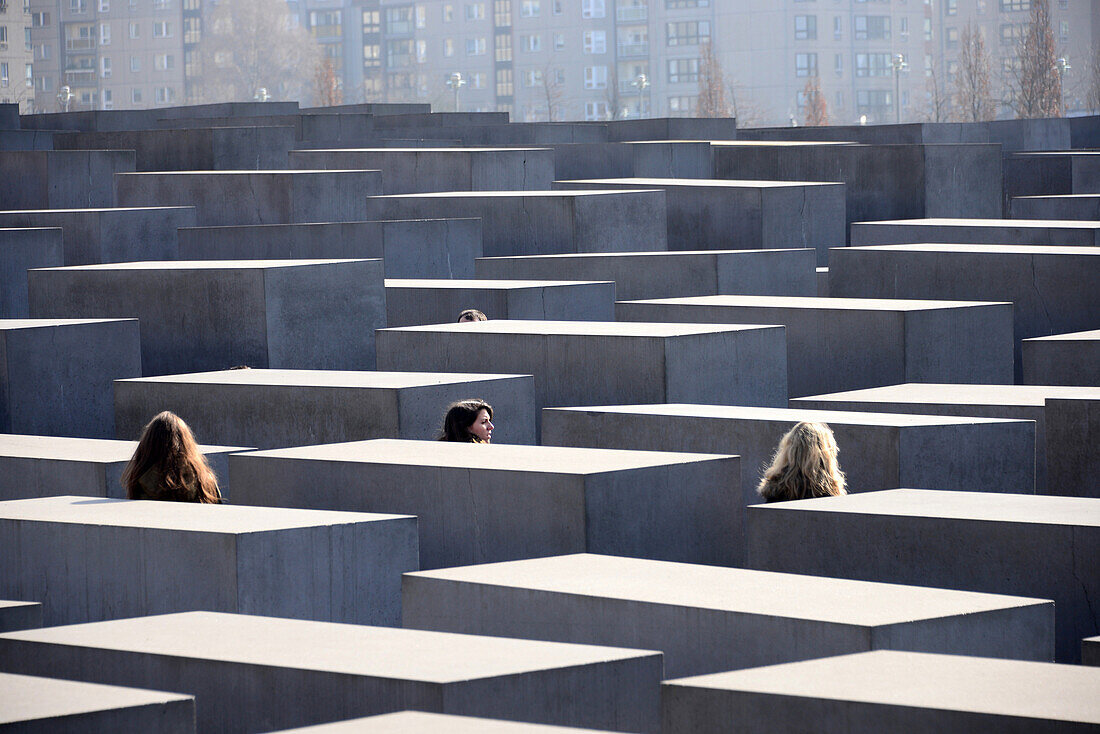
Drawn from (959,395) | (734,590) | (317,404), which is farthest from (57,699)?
(959,395)

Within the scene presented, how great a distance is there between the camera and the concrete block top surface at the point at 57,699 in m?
4.21

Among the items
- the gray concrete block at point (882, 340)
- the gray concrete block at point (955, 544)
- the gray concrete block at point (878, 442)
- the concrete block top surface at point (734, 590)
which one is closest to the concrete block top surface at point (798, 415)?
the gray concrete block at point (878, 442)

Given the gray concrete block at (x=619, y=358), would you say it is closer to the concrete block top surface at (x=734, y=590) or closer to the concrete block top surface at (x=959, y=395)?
the concrete block top surface at (x=959, y=395)

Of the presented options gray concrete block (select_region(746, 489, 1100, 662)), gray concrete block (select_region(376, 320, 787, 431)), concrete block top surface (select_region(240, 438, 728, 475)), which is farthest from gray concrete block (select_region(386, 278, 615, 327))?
gray concrete block (select_region(746, 489, 1100, 662))

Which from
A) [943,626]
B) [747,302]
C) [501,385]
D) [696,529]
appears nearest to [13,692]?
[943,626]

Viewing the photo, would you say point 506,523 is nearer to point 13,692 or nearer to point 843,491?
point 843,491

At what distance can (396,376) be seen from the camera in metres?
10.1

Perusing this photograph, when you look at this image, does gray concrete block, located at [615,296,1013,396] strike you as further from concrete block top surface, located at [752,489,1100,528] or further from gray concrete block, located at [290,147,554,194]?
gray concrete block, located at [290,147,554,194]

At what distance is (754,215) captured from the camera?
17.4 meters

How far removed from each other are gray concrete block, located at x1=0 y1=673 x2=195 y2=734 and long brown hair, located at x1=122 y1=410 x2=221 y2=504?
3033mm

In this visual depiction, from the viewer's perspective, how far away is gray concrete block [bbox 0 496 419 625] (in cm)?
653

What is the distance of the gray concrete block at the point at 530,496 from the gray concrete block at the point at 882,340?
4052 millimetres

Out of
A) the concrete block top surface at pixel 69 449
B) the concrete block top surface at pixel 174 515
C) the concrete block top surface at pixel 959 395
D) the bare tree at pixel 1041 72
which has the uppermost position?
the bare tree at pixel 1041 72

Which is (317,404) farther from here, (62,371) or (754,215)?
(754,215)
